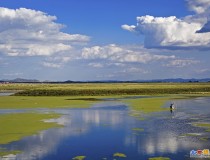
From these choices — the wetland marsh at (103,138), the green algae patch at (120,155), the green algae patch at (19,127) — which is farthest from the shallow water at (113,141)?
the green algae patch at (19,127)

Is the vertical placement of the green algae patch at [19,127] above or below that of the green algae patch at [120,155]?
above

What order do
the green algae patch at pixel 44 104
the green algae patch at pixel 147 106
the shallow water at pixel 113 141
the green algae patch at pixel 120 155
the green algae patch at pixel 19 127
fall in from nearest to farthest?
the green algae patch at pixel 120 155, the shallow water at pixel 113 141, the green algae patch at pixel 19 127, the green algae patch at pixel 147 106, the green algae patch at pixel 44 104

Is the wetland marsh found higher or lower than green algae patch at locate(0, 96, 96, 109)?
lower

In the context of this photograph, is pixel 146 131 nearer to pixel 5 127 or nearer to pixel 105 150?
pixel 105 150

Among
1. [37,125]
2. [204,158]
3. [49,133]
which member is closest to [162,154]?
[204,158]


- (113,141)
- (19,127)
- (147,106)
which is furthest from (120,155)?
(147,106)

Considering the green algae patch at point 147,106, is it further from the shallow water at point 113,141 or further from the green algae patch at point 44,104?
the shallow water at point 113,141

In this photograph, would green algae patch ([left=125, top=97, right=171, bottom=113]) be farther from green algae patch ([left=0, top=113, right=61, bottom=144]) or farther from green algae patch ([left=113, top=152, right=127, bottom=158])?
green algae patch ([left=113, top=152, right=127, bottom=158])

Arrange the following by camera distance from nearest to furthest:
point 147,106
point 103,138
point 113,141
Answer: point 113,141
point 103,138
point 147,106

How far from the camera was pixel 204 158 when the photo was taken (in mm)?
18703

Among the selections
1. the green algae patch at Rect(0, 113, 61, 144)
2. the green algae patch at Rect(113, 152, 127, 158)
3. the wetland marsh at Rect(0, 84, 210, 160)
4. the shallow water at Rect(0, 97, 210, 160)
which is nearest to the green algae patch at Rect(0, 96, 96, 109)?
the green algae patch at Rect(0, 113, 61, 144)

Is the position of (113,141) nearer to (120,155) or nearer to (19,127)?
(120,155)

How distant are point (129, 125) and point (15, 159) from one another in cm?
1423

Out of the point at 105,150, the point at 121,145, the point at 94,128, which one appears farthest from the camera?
the point at 94,128
